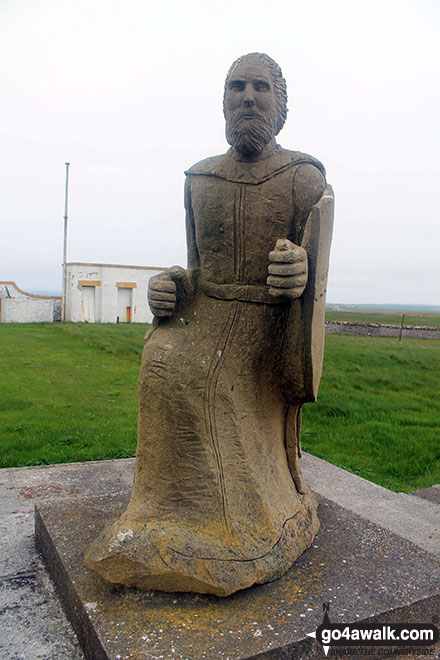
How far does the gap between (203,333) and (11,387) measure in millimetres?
6946

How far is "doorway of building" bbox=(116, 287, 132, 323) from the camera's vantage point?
25.6 m

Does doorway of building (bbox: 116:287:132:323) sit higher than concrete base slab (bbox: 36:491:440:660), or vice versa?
doorway of building (bbox: 116:287:132:323)

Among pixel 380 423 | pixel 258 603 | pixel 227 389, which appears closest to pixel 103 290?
pixel 380 423

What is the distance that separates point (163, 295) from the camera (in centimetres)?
292

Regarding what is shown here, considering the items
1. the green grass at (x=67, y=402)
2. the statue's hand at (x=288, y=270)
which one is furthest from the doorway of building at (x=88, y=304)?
the statue's hand at (x=288, y=270)

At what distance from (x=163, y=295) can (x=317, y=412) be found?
497 centimetres

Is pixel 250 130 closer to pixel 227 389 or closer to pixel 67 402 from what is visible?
pixel 227 389

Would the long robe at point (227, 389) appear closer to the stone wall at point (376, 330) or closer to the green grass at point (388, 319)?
the stone wall at point (376, 330)

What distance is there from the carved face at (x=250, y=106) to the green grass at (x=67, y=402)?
3754 mm

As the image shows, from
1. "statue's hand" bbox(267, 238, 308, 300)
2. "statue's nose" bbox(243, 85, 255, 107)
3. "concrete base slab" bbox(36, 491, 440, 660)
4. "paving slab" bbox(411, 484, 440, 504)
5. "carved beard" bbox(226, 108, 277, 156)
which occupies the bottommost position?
"paving slab" bbox(411, 484, 440, 504)

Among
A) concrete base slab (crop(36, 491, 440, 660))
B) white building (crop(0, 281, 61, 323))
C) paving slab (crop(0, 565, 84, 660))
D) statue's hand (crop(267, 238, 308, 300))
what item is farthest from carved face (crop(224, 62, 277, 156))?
white building (crop(0, 281, 61, 323))

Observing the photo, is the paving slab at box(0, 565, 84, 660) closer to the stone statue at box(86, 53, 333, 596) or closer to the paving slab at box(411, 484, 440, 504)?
the stone statue at box(86, 53, 333, 596)

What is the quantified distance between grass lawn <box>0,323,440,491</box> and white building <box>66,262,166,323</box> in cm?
1239

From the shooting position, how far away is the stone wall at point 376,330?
83.0 ft
